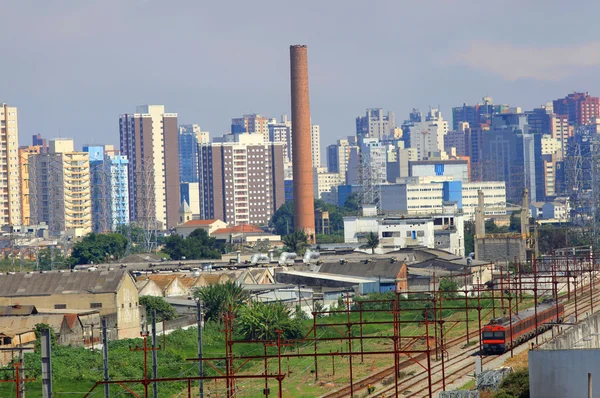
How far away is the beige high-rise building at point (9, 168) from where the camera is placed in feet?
544

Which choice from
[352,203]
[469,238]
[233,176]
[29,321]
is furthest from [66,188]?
[29,321]

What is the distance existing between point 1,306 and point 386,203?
119 meters

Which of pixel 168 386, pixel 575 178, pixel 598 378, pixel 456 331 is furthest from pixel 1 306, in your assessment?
pixel 575 178

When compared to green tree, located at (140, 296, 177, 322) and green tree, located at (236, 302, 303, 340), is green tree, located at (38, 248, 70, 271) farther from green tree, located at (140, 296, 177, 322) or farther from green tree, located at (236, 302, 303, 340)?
green tree, located at (236, 302, 303, 340)

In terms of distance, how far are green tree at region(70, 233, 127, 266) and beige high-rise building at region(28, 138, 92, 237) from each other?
52569 millimetres

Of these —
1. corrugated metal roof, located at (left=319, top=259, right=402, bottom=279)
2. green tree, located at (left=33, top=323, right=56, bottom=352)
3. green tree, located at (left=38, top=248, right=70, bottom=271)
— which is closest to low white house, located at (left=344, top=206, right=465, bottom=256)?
corrugated metal roof, located at (left=319, top=259, right=402, bottom=279)

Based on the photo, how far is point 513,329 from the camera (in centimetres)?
4491

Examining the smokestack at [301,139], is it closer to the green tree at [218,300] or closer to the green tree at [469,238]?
the green tree at [469,238]

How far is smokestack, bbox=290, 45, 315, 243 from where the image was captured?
116312 mm

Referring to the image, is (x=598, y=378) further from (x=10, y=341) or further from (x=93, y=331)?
(x=93, y=331)

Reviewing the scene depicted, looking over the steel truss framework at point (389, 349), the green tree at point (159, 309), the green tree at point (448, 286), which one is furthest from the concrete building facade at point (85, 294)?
the green tree at point (448, 286)

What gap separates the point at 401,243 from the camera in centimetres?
10881

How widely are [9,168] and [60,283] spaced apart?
4480 inches

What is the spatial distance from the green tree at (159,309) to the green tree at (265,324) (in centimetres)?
678
